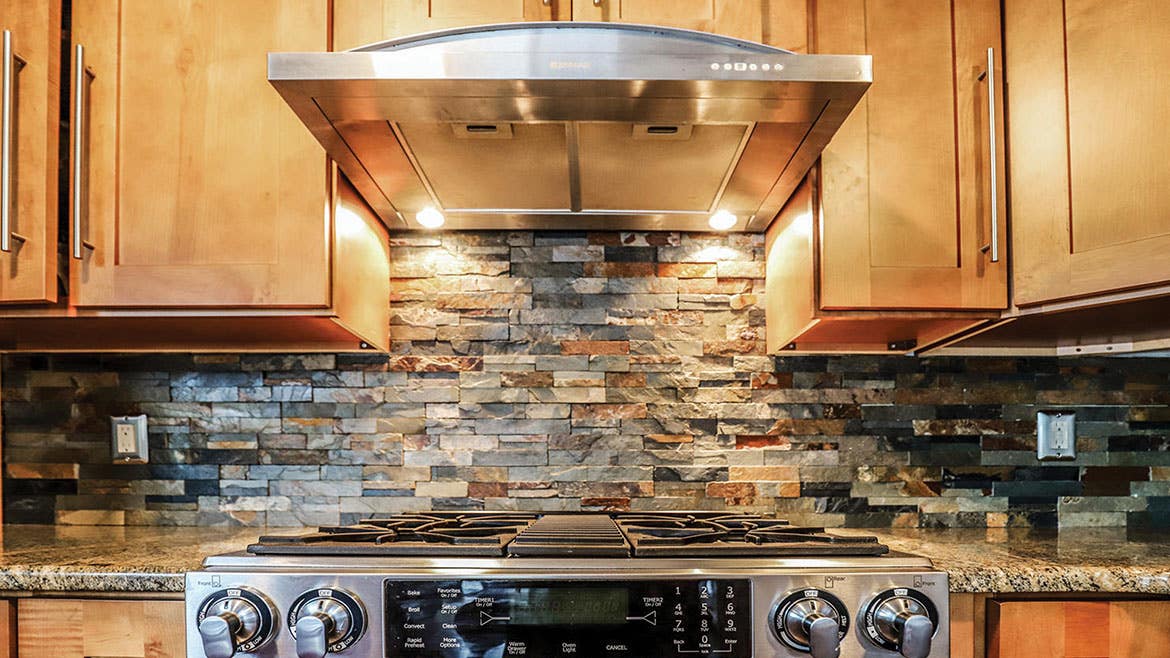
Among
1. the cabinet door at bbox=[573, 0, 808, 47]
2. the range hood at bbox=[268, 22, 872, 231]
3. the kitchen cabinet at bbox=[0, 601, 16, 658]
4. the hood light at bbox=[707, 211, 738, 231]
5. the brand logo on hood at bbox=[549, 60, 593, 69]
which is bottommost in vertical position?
the kitchen cabinet at bbox=[0, 601, 16, 658]

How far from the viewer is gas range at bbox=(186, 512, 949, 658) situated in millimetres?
1157

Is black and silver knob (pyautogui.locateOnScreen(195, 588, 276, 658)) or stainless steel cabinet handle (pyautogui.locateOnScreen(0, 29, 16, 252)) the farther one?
stainless steel cabinet handle (pyautogui.locateOnScreen(0, 29, 16, 252))

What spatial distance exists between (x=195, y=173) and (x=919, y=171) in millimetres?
1379

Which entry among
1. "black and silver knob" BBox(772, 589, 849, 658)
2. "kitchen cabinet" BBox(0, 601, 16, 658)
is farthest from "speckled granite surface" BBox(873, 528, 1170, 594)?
"kitchen cabinet" BBox(0, 601, 16, 658)

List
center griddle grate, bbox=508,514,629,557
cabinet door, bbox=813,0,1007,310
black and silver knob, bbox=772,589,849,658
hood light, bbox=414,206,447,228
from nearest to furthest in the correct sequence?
black and silver knob, bbox=772,589,849,658, center griddle grate, bbox=508,514,629,557, cabinet door, bbox=813,0,1007,310, hood light, bbox=414,206,447,228

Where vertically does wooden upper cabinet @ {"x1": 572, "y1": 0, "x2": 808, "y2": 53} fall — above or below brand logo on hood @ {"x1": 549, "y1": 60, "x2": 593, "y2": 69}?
above

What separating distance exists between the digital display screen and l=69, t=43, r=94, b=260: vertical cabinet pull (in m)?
1.04

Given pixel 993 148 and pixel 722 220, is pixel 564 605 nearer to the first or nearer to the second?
pixel 722 220

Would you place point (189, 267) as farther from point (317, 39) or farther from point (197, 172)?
point (317, 39)

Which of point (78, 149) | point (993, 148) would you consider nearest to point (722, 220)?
point (993, 148)

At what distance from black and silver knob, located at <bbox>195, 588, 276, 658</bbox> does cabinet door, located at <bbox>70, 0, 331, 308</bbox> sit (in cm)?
54

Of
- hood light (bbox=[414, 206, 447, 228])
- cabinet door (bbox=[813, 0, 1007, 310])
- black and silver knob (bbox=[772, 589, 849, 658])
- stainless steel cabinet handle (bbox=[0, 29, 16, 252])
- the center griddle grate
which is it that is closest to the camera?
black and silver knob (bbox=[772, 589, 849, 658])

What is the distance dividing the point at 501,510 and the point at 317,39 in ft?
3.54

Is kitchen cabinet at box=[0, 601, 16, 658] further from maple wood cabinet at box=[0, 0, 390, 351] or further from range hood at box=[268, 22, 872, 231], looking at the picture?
range hood at box=[268, 22, 872, 231]
